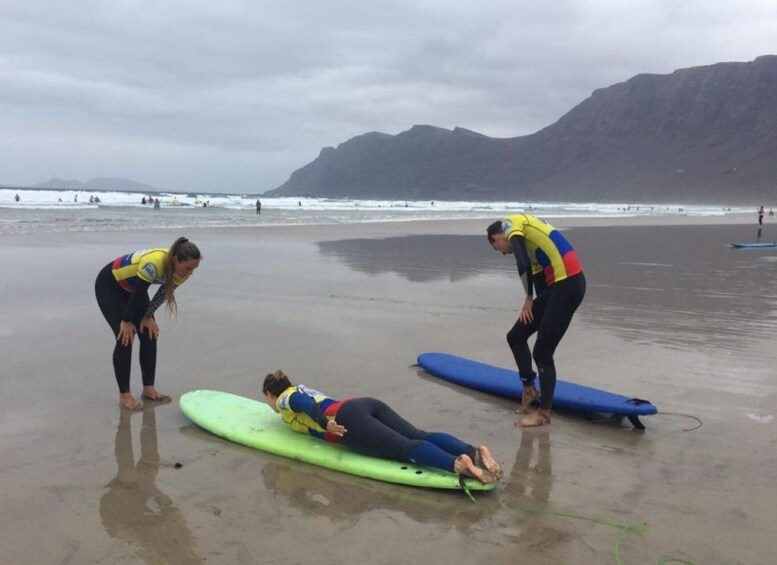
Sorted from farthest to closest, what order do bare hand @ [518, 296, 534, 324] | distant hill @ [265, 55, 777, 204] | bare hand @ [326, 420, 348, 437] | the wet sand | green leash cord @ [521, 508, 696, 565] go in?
distant hill @ [265, 55, 777, 204], bare hand @ [518, 296, 534, 324], bare hand @ [326, 420, 348, 437], the wet sand, green leash cord @ [521, 508, 696, 565]

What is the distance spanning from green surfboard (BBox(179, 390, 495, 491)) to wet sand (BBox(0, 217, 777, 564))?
78mm

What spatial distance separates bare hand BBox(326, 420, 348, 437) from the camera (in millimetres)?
3877

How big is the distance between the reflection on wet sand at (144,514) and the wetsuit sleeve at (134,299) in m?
1.08

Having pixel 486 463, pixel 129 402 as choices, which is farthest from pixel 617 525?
pixel 129 402

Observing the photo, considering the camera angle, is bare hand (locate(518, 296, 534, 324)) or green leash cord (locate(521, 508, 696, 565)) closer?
green leash cord (locate(521, 508, 696, 565))

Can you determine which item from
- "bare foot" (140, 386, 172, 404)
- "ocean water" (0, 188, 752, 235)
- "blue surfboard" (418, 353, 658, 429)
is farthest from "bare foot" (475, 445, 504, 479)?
"ocean water" (0, 188, 752, 235)

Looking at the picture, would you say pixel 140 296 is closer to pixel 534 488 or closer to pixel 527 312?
pixel 527 312

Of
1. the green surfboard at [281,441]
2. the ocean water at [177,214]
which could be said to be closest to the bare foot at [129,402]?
the green surfboard at [281,441]

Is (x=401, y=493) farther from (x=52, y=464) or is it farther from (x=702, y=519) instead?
(x=52, y=464)

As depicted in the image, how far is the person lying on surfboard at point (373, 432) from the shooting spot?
3525 millimetres

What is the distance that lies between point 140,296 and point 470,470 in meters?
2.87

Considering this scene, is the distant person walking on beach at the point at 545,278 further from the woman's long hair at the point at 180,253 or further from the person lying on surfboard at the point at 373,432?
the woman's long hair at the point at 180,253

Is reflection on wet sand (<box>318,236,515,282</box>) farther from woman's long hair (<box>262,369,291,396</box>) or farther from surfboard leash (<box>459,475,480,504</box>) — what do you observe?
surfboard leash (<box>459,475,480,504</box>)

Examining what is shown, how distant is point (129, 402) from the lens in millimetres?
4781
